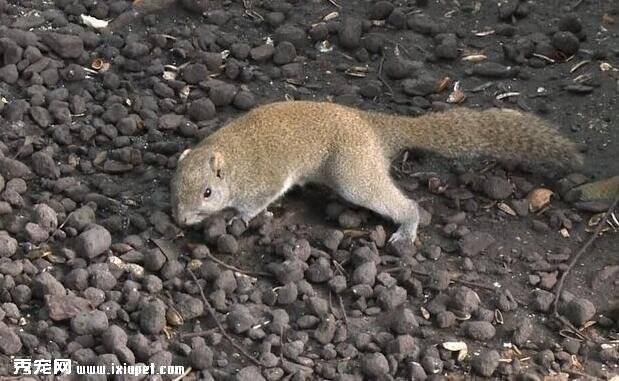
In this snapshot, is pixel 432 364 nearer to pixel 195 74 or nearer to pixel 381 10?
pixel 195 74

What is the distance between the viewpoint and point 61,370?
17.8ft

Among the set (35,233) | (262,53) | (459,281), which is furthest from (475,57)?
(35,233)

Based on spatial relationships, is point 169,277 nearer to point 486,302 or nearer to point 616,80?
point 486,302

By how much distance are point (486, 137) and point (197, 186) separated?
195 centimetres

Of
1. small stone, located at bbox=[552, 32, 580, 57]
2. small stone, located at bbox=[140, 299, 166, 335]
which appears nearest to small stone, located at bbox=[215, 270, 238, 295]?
small stone, located at bbox=[140, 299, 166, 335]

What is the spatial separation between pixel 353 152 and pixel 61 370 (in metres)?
2.42

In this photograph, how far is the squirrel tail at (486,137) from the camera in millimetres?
6945

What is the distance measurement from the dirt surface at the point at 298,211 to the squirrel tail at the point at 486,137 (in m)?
0.18

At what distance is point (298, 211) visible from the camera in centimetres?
704

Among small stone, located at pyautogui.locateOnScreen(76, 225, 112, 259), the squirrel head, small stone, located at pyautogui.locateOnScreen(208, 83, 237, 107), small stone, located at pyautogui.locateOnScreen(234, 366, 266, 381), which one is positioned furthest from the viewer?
small stone, located at pyautogui.locateOnScreen(208, 83, 237, 107)

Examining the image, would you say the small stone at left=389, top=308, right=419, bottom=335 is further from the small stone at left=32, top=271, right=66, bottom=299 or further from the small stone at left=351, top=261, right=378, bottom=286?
the small stone at left=32, top=271, right=66, bottom=299

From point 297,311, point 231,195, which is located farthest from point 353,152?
point 297,311

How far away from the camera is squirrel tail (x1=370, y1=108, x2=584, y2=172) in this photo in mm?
6945

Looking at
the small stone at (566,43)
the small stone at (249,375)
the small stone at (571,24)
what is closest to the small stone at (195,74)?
the small stone at (566,43)
